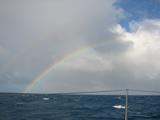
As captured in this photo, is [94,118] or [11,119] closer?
[11,119]

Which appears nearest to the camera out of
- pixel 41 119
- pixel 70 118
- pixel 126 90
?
pixel 126 90

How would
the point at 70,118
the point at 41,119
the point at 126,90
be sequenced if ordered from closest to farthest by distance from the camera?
the point at 126,90 → the point at 41,119 → the point at 70,118

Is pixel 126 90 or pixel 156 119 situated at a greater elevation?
pixel 126 90

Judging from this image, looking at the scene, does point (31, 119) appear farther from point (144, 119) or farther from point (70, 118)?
point (144, 119)

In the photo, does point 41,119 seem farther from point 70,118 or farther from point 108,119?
point 108,119

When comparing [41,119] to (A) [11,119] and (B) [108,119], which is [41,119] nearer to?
(A) [11,119]

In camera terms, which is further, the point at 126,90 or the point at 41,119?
the point at 41,119

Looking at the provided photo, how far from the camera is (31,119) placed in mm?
53500

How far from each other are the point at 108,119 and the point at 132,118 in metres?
6.22

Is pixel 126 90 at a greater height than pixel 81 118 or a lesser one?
Result: greater

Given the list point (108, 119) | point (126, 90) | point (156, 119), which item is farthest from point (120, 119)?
point (126, 90)

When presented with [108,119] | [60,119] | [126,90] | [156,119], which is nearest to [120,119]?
[108,119]

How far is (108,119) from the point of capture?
5756cm

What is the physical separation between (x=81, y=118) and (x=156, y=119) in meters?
18.7
